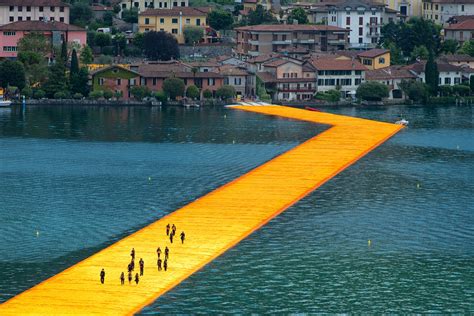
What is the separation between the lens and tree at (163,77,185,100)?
494 ft

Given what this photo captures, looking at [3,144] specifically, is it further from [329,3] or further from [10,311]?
[329,3]

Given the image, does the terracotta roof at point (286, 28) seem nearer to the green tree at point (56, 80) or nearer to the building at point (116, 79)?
the building at point (116, 79)

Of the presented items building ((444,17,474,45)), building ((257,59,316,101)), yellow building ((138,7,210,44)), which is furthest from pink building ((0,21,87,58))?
building ((444,17,474,45))

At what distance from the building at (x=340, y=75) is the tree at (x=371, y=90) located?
8.65 feet

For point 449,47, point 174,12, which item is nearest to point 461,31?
point 449,47

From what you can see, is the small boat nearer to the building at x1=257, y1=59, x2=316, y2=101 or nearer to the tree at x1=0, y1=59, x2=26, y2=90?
the building at x1=257, y1=59, x2=316, y2=101

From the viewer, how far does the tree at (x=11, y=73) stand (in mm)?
149625

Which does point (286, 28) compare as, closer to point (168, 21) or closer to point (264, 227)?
point (168, 21)

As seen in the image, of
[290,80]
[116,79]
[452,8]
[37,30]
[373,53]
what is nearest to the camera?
[116,79]

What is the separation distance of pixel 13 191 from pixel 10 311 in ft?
104

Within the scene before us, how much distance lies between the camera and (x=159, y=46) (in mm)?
166750

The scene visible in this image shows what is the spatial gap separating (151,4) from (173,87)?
42.6 metres

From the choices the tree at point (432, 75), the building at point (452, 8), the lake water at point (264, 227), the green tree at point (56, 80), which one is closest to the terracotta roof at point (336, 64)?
the tree at point (432, 75)

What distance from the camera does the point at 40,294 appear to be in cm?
6606
